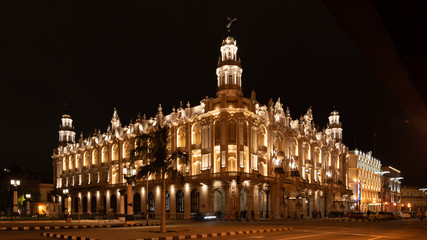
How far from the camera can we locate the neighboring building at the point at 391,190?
396 feet

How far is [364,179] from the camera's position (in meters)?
107

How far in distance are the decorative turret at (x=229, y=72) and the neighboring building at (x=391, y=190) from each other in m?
76.4

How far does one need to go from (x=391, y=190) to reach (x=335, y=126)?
47392 mm

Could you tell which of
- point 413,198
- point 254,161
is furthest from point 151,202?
point 413,198

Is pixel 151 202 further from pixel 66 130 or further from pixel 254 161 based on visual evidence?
pixel 66 130

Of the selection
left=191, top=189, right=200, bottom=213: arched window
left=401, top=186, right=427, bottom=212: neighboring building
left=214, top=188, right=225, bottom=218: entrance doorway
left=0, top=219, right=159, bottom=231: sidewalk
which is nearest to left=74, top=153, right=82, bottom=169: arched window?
left=191, top=189, right=200, bottom=213: arched window

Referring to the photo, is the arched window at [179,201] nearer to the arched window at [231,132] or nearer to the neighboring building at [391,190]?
the arched window at [231,132]

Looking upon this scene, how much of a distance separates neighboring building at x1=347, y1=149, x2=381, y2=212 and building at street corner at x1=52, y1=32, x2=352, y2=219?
22530 mm

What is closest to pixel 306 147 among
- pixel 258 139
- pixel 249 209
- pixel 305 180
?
pixel 305 180

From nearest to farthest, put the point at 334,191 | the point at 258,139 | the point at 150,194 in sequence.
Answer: the point at 258,139
the point at 150,194
the point at 334,191

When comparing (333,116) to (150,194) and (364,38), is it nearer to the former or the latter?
(150,194)

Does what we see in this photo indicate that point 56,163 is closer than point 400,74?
No

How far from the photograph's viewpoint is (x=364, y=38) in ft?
27.6

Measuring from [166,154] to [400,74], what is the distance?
17332 mm
